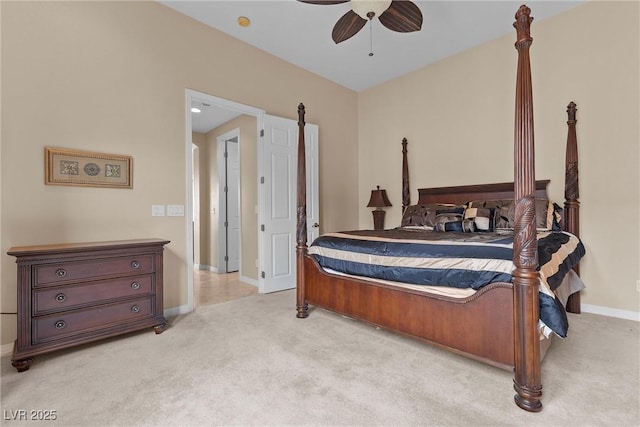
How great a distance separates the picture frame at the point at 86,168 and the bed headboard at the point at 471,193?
3544 mm

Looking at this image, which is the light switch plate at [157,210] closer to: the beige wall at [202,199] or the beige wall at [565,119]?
the beige wall at [202,199]

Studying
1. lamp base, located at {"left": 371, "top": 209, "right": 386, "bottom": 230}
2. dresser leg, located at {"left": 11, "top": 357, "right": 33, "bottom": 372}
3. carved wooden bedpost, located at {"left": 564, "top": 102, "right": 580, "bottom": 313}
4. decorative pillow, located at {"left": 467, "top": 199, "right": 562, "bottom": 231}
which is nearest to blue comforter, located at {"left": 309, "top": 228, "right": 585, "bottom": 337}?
decorative pillow, located at {"left": 467, "top": 199, "right": 562, "bottom": 231}

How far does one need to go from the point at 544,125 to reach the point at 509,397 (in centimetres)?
288

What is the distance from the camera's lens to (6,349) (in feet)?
7.27

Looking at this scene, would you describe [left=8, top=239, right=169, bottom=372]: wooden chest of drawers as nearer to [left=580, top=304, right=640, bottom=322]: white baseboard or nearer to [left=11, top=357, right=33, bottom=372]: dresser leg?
[left=11, top=357, right=33, bottom=372]: dresser leg

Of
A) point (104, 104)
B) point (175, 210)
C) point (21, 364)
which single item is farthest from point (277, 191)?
point (21, 364)

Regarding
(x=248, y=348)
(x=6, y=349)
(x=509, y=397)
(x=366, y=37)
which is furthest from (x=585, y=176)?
(x=6, y=349)

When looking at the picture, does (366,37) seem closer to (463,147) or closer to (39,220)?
(463,147)

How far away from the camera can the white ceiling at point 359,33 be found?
3.04 metres

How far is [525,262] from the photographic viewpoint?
154 cm

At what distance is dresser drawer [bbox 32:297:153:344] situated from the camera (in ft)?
6.73

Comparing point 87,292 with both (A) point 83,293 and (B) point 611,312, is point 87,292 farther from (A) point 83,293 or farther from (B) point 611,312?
(B) point 611,312

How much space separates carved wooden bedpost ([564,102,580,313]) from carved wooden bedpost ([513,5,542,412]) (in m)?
1.94

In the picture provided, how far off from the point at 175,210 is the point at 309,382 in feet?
7.08
